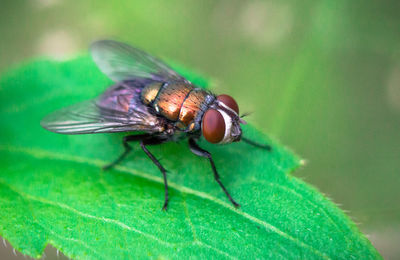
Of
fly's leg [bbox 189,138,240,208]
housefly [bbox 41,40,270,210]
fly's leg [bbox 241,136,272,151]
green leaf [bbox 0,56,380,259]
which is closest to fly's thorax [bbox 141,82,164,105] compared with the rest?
housefly [bbox 41,40,270,210]

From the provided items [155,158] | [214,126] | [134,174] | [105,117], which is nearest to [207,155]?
[214,126]

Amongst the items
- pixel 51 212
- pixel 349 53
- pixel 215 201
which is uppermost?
pixel 349 53

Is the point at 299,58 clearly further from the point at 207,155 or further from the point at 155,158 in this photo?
the point at 155,158

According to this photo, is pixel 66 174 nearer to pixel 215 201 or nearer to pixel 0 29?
pixel 215 201

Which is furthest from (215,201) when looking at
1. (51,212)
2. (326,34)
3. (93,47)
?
(326,34)

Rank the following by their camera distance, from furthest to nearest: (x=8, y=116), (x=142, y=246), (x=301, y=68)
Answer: (x=301, y=68)
(x=8, y=116)
(x=142, y=246)

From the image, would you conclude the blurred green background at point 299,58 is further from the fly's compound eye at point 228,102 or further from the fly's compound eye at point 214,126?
the fly's compound eye at point 214,126

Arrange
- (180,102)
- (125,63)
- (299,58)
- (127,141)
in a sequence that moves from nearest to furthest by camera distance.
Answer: (180,102) → (127,141) → (125,63) → (299,58)

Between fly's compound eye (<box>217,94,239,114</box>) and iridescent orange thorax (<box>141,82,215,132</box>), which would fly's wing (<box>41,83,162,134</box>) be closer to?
iridescent orange thorax (<box>141,82,215,132</box>)
